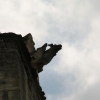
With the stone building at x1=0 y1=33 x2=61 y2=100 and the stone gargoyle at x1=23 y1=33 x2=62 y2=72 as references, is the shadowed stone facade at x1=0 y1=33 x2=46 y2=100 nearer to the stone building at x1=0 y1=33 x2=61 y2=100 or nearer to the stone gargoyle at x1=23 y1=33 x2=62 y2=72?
the stone building at x1=0 y1=33 x2=61 y2=100

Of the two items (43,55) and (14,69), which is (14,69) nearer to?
(14,69)

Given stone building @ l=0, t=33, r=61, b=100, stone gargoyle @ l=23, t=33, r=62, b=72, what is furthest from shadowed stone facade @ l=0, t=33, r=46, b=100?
stone gargoyle @ l=23, t=33, r=62, b=72

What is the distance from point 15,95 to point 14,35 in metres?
1.60

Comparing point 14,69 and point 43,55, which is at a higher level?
point 43,55

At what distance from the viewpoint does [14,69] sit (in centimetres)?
836

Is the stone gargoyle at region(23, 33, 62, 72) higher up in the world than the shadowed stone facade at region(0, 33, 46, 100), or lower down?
higher up

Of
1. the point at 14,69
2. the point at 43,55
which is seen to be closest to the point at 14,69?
the point at 14,69

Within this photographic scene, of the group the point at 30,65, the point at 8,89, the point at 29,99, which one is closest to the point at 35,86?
the point at 30,65

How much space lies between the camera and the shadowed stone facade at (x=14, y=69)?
8.04 meters

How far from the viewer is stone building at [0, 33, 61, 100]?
804 centimetres

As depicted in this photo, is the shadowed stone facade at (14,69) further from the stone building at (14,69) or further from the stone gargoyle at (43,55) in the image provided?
the stone gargoyle at (43,55)

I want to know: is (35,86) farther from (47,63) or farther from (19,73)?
(19,73)

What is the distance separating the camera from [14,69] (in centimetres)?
836

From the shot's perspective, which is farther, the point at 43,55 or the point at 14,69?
the point at 43,55
